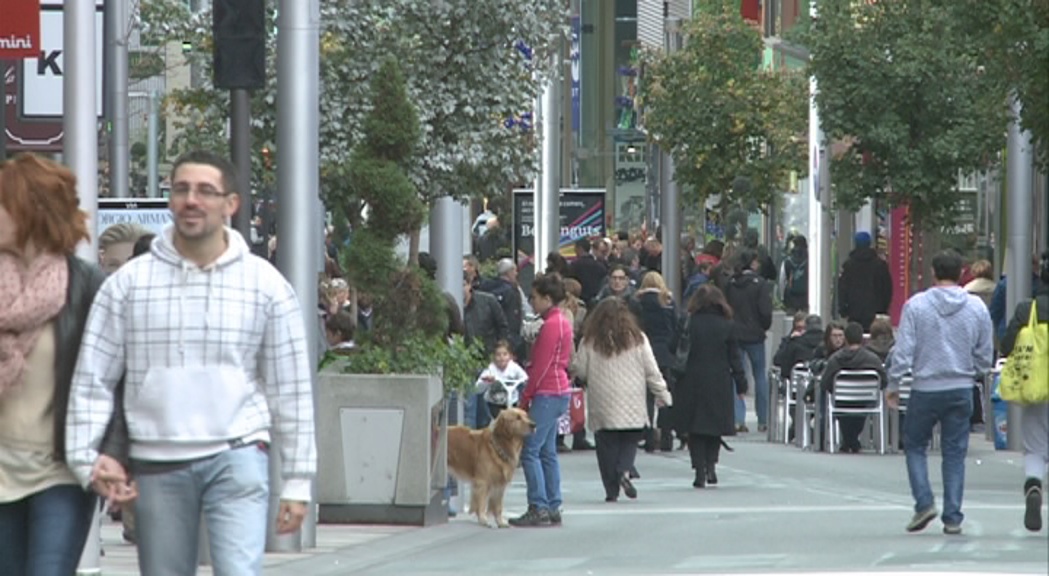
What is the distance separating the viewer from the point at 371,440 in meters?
16.6

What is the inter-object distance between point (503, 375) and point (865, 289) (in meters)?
11.3

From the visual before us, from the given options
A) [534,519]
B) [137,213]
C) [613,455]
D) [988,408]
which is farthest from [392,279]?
[988,408]

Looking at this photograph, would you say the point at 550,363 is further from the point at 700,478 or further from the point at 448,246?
the point at 700,478

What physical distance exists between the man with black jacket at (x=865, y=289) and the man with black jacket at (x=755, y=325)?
273 cm

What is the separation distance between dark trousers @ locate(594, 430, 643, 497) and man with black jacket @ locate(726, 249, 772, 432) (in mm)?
9224

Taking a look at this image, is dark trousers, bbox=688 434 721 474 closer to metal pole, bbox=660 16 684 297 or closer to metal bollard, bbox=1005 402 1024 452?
metal bollard, bbox=1005 402 1024 452

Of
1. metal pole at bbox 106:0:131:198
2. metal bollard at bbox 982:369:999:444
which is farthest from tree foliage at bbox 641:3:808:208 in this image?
metal bollard at bbox 982:369:999:444

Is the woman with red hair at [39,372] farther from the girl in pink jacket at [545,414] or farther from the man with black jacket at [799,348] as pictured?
the man with black jacket at [799,348]

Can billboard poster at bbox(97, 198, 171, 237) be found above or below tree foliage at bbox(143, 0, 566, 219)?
below

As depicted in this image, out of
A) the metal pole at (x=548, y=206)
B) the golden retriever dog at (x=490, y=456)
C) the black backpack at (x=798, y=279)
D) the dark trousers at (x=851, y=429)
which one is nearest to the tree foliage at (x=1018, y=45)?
the golden retriever dog at (x=490, y=456)

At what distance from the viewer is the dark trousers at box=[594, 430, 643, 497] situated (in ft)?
64.2

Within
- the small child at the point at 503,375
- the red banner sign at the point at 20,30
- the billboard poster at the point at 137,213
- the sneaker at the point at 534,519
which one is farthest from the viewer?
the small child at the point at 503,375

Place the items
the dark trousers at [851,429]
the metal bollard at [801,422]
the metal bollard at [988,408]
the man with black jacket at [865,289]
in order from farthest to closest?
the man with black jacket at [865,289] → the metal bollard at [801,422] → the metal bollard at [988,408] → the dark trousers at [851,429]

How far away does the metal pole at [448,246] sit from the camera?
786 inches
